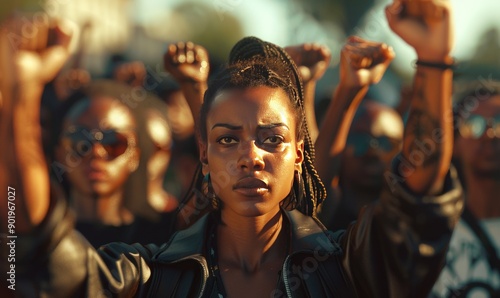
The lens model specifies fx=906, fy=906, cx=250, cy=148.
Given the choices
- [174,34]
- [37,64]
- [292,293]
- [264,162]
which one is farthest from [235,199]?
[174,34]

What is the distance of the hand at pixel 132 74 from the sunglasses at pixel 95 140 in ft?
1.14

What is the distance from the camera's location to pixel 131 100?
4805mm

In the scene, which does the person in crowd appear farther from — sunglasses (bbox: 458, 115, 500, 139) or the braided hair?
sunglasses (bbox: 458, 115, 500, 139)

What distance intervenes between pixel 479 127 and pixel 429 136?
8.26 feet

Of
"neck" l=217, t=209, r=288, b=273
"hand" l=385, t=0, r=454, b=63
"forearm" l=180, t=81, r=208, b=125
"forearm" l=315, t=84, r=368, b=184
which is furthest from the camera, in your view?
"forearm" l=315, t=84, r=368, b=184

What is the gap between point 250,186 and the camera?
246cm

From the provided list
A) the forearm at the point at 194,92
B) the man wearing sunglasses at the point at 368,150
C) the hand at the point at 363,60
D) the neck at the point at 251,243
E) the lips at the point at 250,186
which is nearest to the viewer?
the lips at the point at 250,186

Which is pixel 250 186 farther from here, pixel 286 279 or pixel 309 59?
pixel 309 59

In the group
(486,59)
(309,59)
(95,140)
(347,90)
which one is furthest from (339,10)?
(347,90)

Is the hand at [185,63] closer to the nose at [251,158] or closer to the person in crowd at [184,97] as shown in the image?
the person in crowd at [184,97]

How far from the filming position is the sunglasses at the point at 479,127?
462 centimetres

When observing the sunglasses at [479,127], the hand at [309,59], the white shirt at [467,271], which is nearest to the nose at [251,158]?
the hand at [309,59]

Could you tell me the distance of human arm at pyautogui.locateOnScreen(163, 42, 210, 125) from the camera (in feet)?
10.6

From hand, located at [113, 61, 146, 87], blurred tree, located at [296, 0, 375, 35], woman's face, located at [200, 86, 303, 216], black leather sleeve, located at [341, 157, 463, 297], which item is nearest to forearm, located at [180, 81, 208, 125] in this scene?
woman's face, located at [200, 86, 303, 216]
